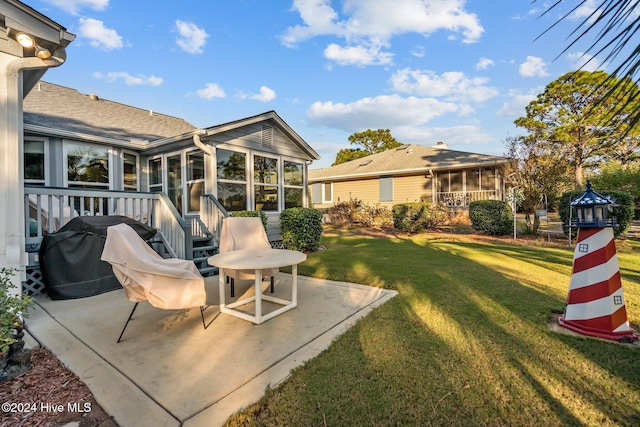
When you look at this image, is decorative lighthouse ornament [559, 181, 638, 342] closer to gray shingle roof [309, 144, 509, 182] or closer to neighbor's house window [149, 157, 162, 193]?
neighbor's house window [149, 157, 162, 193]

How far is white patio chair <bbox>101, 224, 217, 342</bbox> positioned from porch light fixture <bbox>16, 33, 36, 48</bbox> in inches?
101

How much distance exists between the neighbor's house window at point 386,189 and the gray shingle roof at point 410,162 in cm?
68

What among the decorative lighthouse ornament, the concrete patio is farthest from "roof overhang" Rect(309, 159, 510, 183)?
the concrete patio

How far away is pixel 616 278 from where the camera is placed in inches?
116

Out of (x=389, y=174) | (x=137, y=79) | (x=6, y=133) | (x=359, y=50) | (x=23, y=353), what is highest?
(x=359, y=50)

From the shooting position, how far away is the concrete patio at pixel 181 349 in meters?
2.14

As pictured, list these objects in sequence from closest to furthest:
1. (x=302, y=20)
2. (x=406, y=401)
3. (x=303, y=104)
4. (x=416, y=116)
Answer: (x=406, y=401) < (x=302, y=20) < (x=303, y=104) < (x=416, y=116)

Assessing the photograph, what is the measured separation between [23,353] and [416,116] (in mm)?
23963

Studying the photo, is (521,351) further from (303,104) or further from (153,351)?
(303,104)

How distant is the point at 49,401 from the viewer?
86.5 inches

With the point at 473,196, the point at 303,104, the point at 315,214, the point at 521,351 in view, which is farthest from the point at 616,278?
the point at 303,104

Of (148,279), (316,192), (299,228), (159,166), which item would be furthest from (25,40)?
(316,192)

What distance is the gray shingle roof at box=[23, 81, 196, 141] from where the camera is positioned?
7.53 m

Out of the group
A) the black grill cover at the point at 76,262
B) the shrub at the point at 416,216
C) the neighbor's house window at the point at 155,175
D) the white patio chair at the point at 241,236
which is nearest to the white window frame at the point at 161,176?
the neighbor's house window at the point at 155,175
